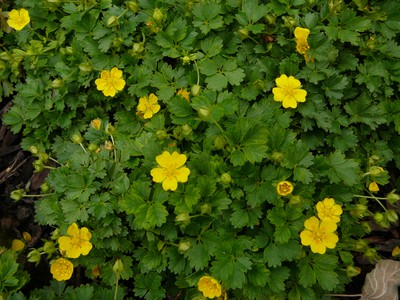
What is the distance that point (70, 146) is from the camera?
2859 millimetres

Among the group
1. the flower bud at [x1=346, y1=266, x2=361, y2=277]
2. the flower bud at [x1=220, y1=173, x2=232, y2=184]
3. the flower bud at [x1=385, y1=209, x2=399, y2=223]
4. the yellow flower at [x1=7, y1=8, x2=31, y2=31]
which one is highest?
the yellow flower at [x1=7, y1=8, x2=31, y2=31]

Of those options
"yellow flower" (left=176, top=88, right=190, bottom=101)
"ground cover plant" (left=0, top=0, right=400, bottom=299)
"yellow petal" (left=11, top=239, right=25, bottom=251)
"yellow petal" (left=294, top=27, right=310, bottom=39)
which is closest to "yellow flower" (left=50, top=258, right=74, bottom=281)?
"ground cover plant" (left=0, top=0, right=400, bottom=299)

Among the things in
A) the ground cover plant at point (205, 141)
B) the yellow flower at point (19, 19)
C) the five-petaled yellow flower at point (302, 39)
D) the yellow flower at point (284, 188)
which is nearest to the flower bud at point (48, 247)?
the ground cover plant at point (205, 141)

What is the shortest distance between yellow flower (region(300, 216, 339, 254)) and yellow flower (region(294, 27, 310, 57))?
1.02 m

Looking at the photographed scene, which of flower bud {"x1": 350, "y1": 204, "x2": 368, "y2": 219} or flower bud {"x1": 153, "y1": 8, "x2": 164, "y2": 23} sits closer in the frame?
flower bud {"x1": 350, "y1": 204, "x2": 368, "y2": 219}

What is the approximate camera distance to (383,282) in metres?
2.75

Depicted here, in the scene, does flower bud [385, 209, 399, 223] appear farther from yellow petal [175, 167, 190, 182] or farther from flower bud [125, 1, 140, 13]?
flower bud [125, 1, 140, 13]

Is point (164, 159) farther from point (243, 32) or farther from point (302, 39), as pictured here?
point (302, 39)

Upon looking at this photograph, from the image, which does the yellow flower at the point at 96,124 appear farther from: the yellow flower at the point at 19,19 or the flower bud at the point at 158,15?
the yellow flower at the point at 19,19

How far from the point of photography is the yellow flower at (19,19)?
3.04m

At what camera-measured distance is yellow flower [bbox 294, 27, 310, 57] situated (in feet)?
8.80

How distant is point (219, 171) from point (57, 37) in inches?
60.6

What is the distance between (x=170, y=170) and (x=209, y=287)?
0.65 m

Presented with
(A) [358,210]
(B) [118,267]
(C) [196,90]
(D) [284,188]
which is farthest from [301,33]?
(B) [118,267]
